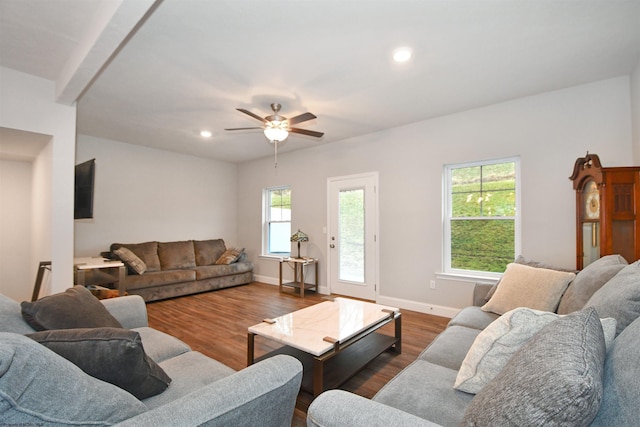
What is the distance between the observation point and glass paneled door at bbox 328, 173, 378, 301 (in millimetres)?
4699

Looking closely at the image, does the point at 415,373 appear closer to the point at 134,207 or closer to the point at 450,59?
the point at 450,59

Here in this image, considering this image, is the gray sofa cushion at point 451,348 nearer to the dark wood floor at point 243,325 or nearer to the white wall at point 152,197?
the dark wood floor at point 243,325

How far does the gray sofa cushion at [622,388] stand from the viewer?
2.37 ft

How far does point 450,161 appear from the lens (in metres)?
3.92

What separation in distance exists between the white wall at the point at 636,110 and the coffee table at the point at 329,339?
2.64 m

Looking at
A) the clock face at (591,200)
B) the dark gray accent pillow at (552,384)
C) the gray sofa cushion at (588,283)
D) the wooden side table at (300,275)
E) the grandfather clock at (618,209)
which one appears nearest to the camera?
the dark gray accent pillow at (552,384)

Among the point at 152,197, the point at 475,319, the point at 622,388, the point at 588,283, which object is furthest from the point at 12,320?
the point at 152,197

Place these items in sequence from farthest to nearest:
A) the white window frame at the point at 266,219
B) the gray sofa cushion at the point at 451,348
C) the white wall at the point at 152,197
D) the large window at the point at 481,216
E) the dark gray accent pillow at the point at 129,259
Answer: the white window frame at the point at 266,219 → the white wall at the point at 152,197 → the dark gray accent pillow at the point at 129,259 → the large window at the point at 481,216 → the gray sofa cushion at the point at 451,348

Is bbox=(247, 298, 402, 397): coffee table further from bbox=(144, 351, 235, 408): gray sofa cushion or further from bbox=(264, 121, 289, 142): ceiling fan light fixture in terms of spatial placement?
bbox=(264, 121, 289, 142): ceiling fan light fixture

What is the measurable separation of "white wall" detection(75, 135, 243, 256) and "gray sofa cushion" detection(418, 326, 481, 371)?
5.35 m

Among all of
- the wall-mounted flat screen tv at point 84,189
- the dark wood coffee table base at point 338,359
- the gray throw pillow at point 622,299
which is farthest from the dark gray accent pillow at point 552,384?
the wall-mounted flat screen tv at point 84,189

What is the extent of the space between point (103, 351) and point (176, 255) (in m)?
4.92

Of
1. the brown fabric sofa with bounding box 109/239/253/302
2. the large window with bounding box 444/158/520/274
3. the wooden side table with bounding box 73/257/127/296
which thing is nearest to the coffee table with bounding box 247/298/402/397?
the large window with bounding box 444/158/520/274

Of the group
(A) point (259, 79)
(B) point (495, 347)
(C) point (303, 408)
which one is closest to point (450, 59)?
(A) point (259, 79)
